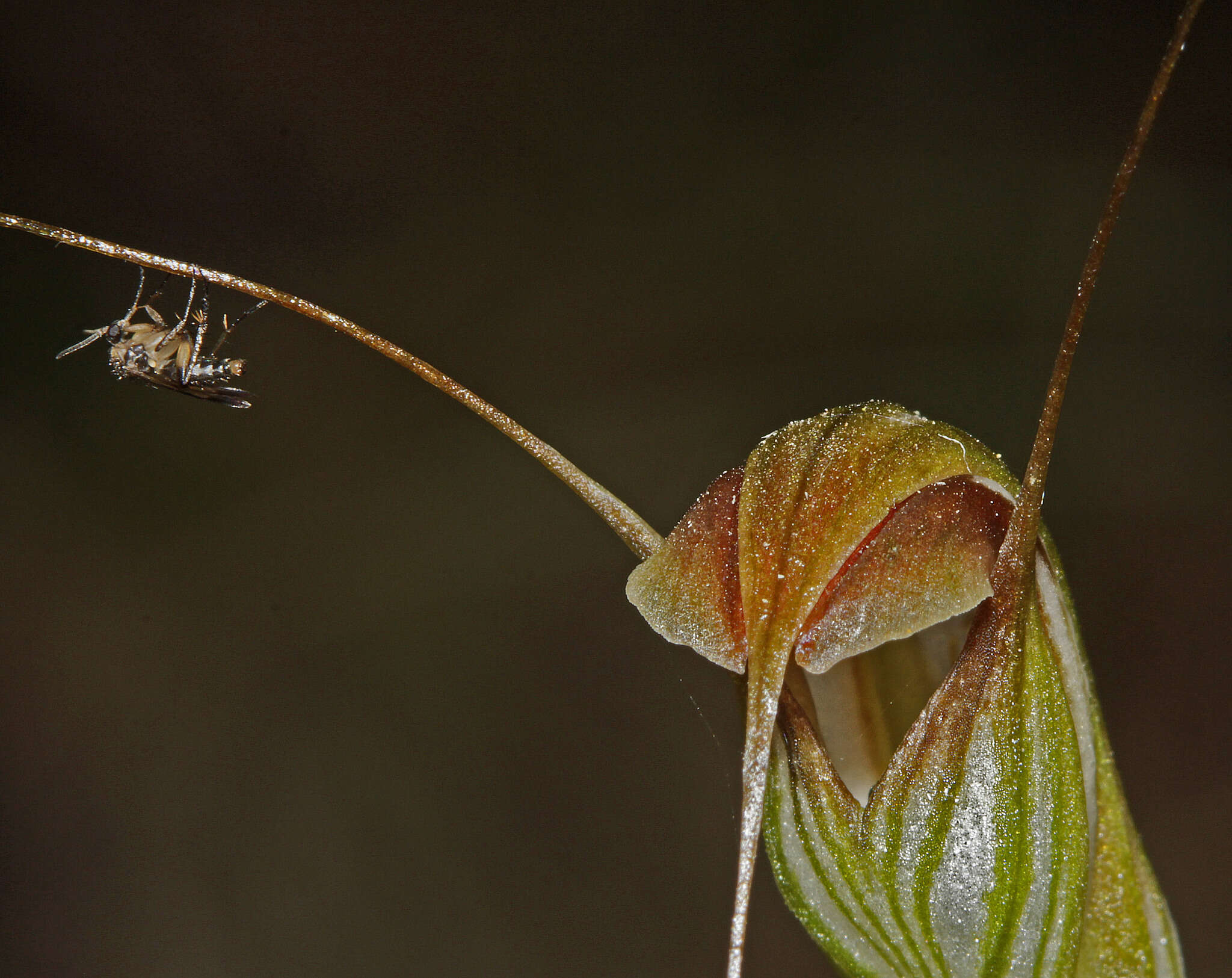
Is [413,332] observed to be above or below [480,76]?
below

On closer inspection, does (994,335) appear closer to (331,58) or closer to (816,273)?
(816,273)

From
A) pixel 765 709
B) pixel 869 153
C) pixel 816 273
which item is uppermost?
pixel 869 153

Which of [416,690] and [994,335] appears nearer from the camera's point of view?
[994,335]

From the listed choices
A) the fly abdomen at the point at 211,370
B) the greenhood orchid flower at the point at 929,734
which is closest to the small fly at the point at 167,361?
the fly abdomen at the point at 211,370

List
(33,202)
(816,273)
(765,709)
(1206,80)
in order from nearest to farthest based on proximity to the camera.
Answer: (765,709), (1206,80), (33,202), (816,273)

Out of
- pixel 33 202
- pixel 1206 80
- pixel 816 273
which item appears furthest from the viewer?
pixel 816 273

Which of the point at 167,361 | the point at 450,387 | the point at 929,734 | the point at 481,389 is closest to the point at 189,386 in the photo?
the point at 167,361

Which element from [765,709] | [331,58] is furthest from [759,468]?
[331,58]
